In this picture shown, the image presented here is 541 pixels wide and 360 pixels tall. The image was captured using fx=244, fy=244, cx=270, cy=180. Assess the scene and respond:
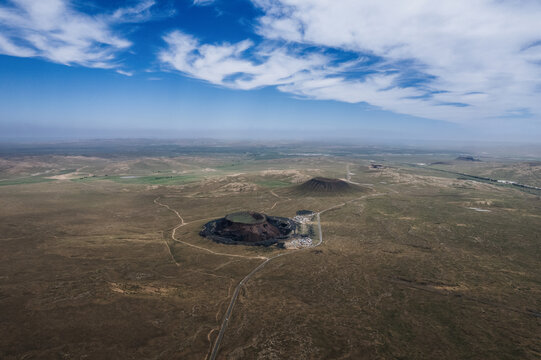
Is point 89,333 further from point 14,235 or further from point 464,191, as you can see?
point 464,191

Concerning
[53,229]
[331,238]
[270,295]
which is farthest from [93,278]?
[331,238]

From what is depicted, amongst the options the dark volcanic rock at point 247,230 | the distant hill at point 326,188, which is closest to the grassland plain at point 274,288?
the dark volcanic rock at point 247,230

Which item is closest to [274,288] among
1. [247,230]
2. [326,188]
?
[247,230]

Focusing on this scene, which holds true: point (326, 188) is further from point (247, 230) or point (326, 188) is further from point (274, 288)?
point (274, 288)

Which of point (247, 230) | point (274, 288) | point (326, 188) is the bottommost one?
point (274, 288)

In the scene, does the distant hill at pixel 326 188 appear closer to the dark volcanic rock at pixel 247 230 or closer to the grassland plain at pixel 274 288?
the grassland plain at pixel 274 288

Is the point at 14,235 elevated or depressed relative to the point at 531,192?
depressed

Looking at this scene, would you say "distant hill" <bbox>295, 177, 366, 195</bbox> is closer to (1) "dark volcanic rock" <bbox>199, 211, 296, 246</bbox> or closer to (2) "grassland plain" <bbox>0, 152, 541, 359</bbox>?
(2) "grassland plain" <bbox>0, 152, 541, 359</bbox>
